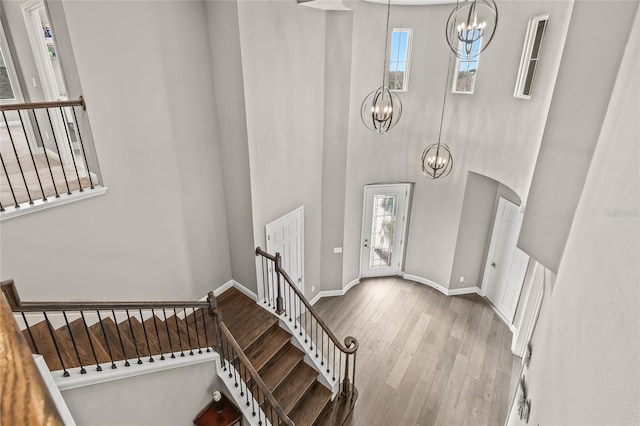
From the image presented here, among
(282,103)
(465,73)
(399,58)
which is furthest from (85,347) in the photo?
Answer: (465,73)

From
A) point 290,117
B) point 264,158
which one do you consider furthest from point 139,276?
point 290,117

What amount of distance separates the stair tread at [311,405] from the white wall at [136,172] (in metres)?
2.30

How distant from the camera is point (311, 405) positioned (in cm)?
513

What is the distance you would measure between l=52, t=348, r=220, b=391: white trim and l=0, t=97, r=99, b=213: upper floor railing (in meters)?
1.71

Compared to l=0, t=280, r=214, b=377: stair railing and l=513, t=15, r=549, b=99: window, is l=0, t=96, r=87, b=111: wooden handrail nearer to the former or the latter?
l=0, t=280, r=214, b=377: stair railing

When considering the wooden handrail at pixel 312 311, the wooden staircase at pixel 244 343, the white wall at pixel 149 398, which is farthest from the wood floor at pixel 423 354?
the white wall at pixel 149 398

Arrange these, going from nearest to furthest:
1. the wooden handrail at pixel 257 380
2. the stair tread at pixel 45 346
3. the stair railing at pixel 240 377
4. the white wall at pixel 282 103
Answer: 1. the stair tread at pixel 45 346
2. the wooden handrail at pixel 257 380
3. the stair railing at pixel 240 377
4. the white wall at pixel 282 103

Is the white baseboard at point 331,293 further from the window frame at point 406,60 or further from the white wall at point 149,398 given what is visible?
the window frame at point 406,60

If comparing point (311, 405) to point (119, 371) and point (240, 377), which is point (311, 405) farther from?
point (119, 371)

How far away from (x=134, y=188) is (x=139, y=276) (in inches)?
46.2

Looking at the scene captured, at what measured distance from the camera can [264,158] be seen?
5305 mm

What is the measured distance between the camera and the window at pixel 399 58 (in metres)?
6.73

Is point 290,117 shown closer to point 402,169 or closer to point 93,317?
point 402,169

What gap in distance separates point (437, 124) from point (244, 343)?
5.26 meters
